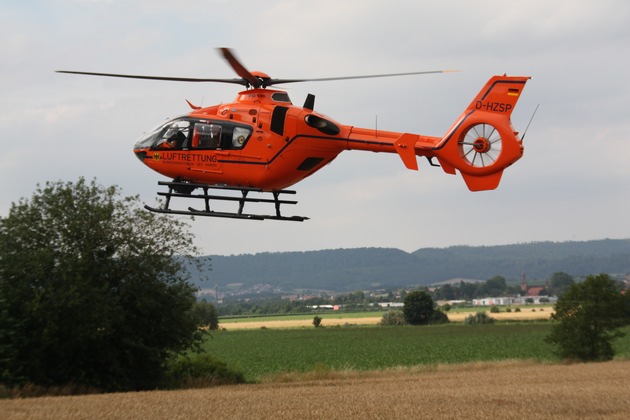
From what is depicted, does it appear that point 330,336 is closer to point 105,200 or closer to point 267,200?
point 105,200

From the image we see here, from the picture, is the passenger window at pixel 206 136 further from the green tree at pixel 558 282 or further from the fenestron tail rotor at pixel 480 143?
the green tree at pixel 558 282

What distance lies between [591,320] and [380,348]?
20425 mm

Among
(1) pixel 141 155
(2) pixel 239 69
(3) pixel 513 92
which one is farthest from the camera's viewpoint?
(1) pixel 141 155

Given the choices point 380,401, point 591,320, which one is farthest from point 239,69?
point 591,320

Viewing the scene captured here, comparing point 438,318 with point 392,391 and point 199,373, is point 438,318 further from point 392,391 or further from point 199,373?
point 392,391

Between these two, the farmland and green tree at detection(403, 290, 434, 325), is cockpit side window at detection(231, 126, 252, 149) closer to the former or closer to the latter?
the farmland

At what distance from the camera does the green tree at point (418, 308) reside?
93.1 meters

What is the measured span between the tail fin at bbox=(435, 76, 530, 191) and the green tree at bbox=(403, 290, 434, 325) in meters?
74.6

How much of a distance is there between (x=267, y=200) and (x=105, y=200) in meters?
14.8

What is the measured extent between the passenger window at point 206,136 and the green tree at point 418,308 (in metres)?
73.7

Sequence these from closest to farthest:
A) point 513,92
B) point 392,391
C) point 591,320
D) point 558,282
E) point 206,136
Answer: point 513,92 → point 206,136 → point 392,391 → point 591,320 → point 558,282

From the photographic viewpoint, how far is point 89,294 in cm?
3184

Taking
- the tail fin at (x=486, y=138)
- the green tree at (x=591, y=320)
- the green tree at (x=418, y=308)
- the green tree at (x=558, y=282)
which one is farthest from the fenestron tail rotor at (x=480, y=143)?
the green tree at (x=558, y=282)

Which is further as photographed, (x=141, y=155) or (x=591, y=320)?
→ (x=591, y=320)
